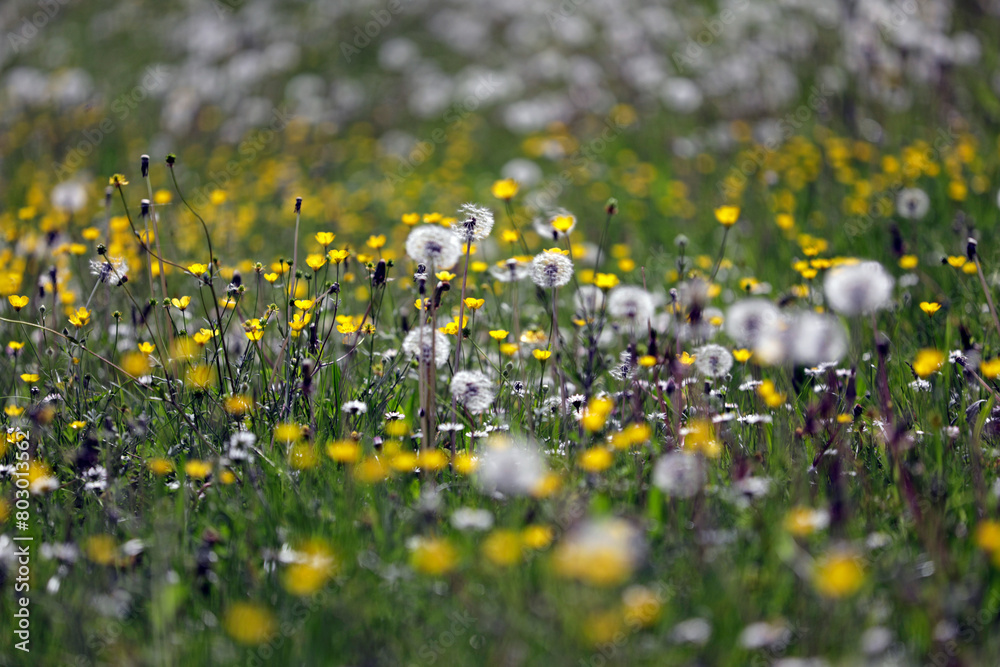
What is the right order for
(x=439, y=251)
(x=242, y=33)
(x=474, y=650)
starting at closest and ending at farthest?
1. (x=474, y=650)
2. (x=439, y=251)
3. (x=242, y=33)

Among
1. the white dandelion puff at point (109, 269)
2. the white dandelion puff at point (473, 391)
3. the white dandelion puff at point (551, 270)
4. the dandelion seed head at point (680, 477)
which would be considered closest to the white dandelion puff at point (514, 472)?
the dandelion seed head at point (680, 477)

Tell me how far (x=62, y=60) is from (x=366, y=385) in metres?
10.9

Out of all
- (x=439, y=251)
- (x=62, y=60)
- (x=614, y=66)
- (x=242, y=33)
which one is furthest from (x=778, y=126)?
(x=62, y=60)

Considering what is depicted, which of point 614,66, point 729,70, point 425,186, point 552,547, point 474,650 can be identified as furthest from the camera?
point 614,66

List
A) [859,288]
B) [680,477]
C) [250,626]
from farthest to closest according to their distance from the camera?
1. [859,288]
2. [680,477]
3. [250,626]

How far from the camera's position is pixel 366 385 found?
261 cm

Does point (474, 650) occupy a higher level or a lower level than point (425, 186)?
higher

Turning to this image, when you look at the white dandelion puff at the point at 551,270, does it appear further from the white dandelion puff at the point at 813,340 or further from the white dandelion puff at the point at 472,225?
the white dandelion puff at the point at 813,340

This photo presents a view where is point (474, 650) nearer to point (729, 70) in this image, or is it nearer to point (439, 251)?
point (439, 251)

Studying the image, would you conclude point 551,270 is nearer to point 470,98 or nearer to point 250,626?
point 250,626

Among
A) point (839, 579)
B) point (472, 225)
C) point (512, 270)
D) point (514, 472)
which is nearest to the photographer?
point (839, 579)

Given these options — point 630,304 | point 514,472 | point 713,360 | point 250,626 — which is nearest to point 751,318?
point 713,360

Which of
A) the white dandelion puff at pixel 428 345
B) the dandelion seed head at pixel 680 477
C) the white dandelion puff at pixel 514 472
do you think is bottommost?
the white dandelion puff at pixel 428 345

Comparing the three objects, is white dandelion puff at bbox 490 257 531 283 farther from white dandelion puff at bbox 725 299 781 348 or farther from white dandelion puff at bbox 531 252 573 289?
white dandelion puff at bbox 725 299 781 348
